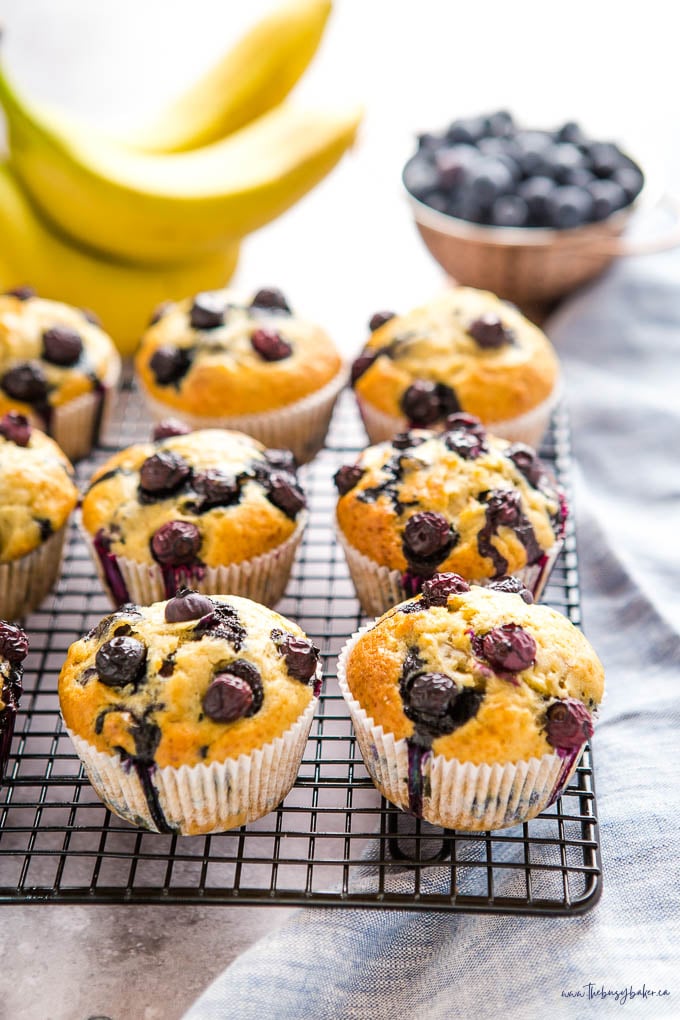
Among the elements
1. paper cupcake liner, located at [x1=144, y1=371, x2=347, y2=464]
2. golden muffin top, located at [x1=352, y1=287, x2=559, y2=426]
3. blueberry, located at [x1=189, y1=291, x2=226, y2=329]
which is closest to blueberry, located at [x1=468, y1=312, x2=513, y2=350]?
golden muffin top, located at [x1=352, y1=287, x2=559, y2=426]

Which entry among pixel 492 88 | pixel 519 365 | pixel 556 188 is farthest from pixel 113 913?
pixel 492 88

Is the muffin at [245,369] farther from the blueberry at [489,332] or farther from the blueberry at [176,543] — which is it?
the blueberry at [176,543]

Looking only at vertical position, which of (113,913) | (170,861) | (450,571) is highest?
(450,571)

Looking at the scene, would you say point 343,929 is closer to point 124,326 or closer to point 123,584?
point 123,584

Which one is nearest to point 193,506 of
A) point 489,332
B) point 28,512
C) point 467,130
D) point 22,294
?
point 28,512

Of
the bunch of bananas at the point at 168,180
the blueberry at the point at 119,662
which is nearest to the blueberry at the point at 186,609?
the blueberry at the point at 119,662

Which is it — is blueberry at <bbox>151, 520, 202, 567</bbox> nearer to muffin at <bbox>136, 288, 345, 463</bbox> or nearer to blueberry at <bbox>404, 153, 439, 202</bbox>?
muffin at <bbox>136, 288, 345, 463</bbox>
